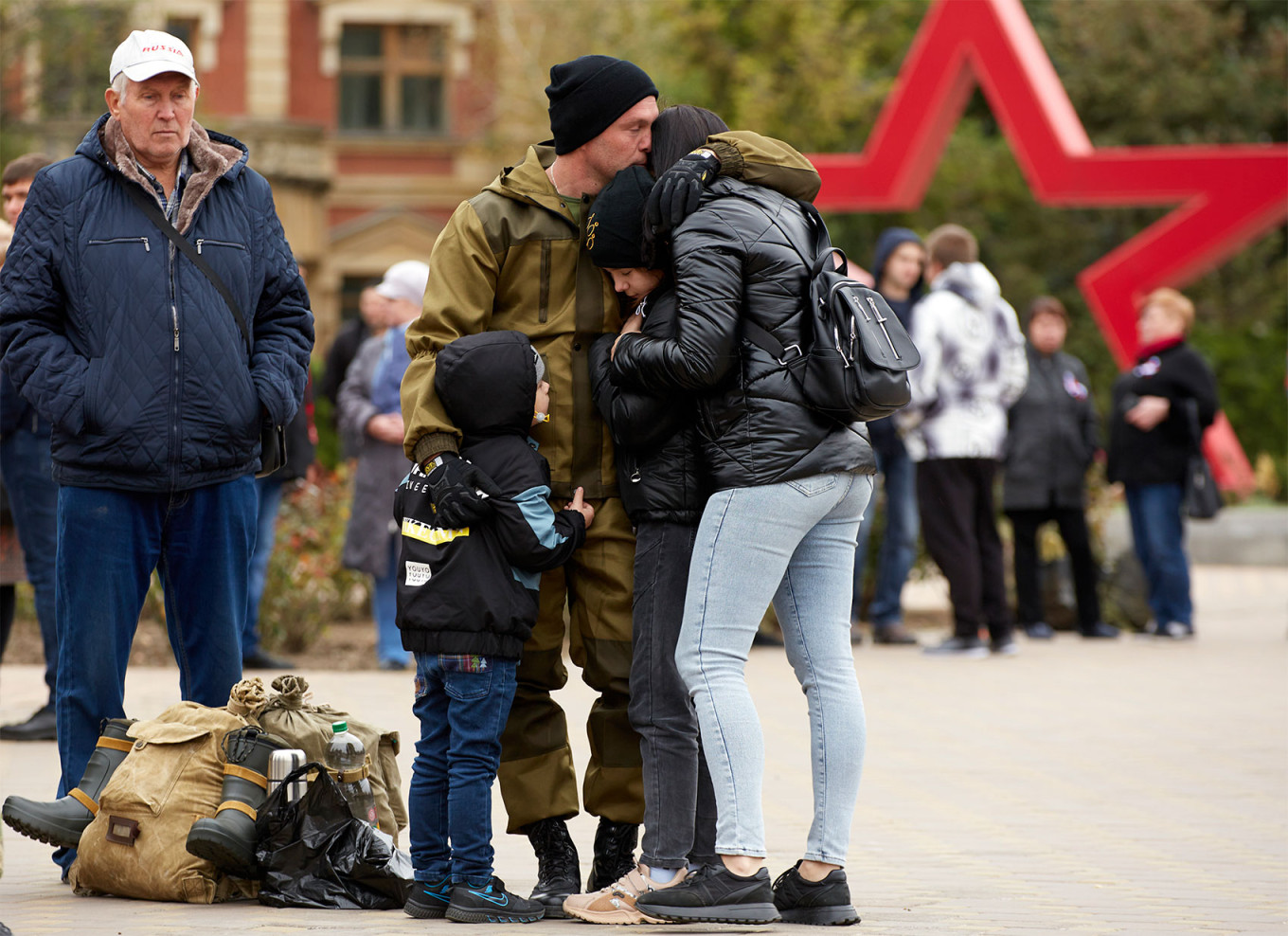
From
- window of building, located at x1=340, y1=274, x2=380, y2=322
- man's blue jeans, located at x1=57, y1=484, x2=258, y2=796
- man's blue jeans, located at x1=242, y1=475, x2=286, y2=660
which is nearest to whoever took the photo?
man's blue jeans, located at x1=57, y1=484, x2=258, y2=796

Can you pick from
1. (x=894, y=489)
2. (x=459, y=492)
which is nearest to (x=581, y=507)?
(x=459, y=492)

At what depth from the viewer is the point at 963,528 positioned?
960cm

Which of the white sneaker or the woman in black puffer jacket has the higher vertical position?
the woman in black puffer jacket

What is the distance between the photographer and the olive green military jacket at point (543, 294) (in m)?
4.38

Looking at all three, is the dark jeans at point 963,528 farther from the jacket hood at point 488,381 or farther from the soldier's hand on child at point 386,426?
the jacket hood at point 488,381

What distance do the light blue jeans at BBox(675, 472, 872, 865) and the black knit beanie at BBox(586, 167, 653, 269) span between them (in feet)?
2.10

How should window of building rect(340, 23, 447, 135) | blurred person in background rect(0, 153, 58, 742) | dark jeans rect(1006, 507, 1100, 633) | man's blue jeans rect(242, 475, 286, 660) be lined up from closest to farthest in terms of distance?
Result: blurred person in background rect(0, 153, 58, 742) < man's blue jeans rect(242, 475, 286, 660) < dark jeans rect(1006, 507, 1100, 633) < window of building rect(340, 23, 447, 135)

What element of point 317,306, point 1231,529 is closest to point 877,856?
point 1231,529

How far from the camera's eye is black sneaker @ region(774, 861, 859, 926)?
420cm

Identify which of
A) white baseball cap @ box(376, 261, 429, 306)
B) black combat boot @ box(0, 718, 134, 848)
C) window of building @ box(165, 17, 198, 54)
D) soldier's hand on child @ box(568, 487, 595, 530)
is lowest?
black combat boot @ box(0, 718, 134, 848)

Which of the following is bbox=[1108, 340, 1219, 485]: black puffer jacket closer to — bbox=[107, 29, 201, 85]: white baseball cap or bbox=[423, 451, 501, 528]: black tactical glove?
bbox=[423, 451, 501, 528]: black tactical glove

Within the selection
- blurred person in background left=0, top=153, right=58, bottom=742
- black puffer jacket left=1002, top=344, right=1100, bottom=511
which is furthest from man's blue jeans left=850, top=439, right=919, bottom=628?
blurred person in background left=0, top=153, right=58, bottom=742

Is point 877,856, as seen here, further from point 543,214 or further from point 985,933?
point 543,214

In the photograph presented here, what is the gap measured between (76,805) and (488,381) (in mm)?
1614
